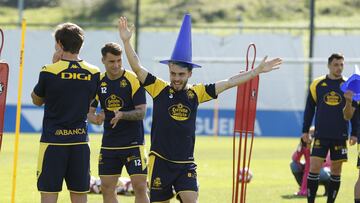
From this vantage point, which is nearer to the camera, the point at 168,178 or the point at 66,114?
the point at 66,114

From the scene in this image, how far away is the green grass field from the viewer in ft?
47.4

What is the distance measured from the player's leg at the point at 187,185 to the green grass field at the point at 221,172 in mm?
4428

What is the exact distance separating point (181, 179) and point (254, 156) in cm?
1425

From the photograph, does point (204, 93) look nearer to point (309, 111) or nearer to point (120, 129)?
point (120, 129)

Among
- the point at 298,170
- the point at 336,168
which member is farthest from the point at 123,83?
the point at 298,170

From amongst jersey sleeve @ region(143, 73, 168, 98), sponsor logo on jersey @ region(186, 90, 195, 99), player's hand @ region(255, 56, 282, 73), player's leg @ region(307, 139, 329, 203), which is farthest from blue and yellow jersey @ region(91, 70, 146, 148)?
player's leg @ region(307, 139, 329, 203)

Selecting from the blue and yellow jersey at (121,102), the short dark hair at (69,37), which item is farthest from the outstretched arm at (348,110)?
the short dark hair at (69,37)

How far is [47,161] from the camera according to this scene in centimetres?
917

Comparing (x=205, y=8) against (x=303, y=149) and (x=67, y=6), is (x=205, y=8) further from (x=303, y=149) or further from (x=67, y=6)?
(x=303, y=149)

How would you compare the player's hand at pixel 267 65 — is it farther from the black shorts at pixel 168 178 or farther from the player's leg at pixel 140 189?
the player's leg at pixel 140 189

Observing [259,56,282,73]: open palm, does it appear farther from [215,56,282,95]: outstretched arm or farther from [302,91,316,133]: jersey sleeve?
[302,91,316,133]: jersey sleeve

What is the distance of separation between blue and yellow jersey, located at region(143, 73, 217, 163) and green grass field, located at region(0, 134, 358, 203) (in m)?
4.39

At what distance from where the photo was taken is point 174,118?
30.7ft

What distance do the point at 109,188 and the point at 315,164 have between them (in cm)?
353
